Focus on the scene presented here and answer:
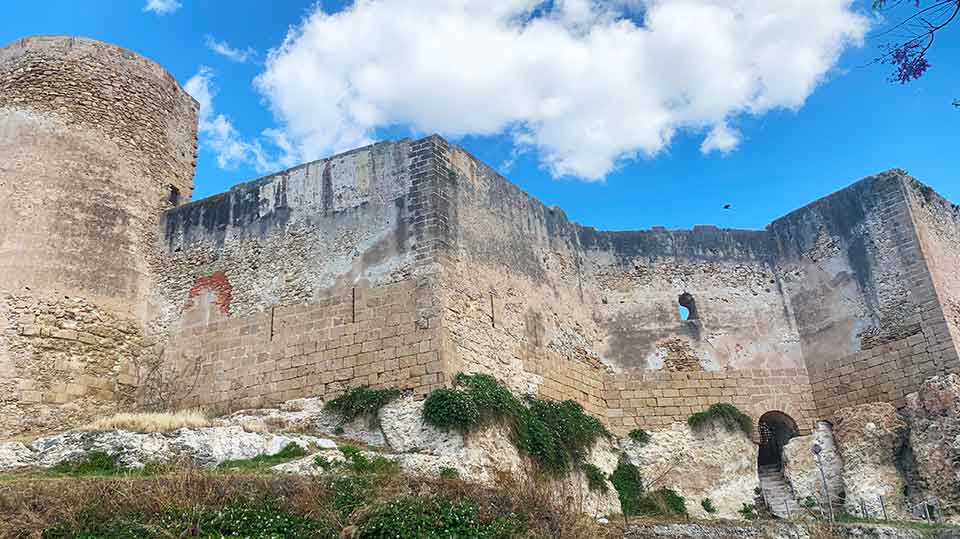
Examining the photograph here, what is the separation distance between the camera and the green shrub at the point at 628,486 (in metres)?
15.9

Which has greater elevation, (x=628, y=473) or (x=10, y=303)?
(x=10, y=303)

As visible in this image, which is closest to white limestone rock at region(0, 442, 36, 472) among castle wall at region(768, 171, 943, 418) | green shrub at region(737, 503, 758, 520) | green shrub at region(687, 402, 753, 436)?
green shrub at region(687, 402, 753, 436)

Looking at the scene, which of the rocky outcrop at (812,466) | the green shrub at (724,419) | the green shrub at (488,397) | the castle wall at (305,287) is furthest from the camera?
the green shrub at (724,419)

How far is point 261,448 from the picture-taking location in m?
12.5

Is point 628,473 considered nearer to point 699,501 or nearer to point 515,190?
point 699,501

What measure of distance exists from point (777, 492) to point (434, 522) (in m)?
9.02

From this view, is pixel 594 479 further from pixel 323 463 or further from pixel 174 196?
pixel 174 196

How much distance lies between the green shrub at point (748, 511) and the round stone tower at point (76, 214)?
453 inches

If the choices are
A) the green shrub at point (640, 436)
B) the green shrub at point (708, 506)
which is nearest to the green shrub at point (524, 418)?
the green shrub at point (640, 436)

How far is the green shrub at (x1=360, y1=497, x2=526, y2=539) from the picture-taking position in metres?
9.98

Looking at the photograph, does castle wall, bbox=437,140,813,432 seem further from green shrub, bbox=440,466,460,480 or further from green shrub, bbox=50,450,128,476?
green shrub, bbox=50,450,128,476

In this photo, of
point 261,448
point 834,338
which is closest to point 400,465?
point 261,448

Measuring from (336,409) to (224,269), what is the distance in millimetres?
4316

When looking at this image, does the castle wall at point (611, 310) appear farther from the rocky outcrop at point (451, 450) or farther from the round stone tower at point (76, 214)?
the round stone tower at point (76, 214)
